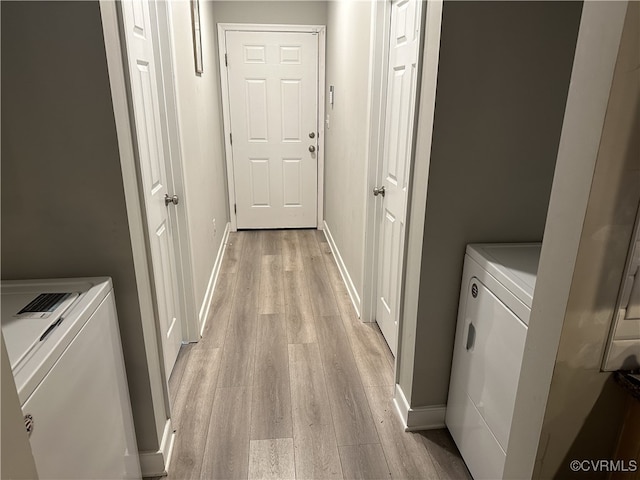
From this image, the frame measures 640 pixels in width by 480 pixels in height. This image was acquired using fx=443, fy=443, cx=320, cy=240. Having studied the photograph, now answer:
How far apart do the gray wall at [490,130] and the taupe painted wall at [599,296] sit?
78cm

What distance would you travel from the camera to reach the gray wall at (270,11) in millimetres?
4066

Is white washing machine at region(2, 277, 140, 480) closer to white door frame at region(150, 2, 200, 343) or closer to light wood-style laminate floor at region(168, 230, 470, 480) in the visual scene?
light wood-style laminate floor at region(168, 230, 470, 480)

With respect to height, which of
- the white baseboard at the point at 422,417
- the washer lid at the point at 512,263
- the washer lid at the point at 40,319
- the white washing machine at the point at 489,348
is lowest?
the white baseboard at the point at 422,417

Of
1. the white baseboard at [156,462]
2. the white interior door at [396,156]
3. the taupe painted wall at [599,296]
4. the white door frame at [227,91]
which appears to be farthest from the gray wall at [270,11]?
the taupe painted wall at [599,296]

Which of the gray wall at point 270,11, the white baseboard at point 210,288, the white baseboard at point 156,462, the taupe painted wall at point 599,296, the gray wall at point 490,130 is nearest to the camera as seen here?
the taupe painted wall at point 599,296

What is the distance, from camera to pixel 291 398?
2.17m

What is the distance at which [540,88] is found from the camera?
1559 mm

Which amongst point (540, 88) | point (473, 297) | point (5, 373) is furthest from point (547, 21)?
point (5, 373)

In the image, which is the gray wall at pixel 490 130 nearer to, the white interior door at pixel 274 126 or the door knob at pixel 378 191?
the door knob at pixel 378 191

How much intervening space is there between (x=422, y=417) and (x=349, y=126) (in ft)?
6.64

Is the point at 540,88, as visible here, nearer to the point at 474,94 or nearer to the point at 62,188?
the point at 474,94

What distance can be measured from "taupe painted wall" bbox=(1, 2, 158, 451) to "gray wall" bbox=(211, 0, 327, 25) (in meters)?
3.25

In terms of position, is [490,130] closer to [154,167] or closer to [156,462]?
[154,167]

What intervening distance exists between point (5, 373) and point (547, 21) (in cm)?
175
